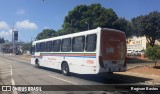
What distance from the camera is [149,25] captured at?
2324 inches

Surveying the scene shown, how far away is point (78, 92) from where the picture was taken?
43.0 ft

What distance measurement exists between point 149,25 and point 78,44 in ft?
140

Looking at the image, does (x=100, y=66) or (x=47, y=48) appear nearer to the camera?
(x=100, y=66)

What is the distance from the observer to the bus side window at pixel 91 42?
1716cm

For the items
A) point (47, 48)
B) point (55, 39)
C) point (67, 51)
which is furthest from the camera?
point (47, 48)

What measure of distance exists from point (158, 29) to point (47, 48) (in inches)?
1522

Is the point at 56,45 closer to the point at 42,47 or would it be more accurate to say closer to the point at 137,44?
the point at 42,47

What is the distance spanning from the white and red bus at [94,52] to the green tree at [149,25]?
40.8 m

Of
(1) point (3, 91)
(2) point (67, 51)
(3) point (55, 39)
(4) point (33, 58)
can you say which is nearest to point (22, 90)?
(1) point (3, 91)

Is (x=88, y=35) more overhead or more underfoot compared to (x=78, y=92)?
more overhead

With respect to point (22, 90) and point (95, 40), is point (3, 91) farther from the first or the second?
point (95, 40)

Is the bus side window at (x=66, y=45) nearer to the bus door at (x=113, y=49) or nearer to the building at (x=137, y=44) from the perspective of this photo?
the bus door at (x=113, y=49)

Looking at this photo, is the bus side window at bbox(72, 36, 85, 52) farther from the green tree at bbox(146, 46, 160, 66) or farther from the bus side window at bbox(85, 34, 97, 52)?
the green tree at bbox(146, 46, 160, 66)

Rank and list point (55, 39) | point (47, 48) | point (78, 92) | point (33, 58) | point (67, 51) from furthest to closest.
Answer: point (33, 58) → point (47, 48) → point (55, 39) → point (67, 51) → point (78, 92)
